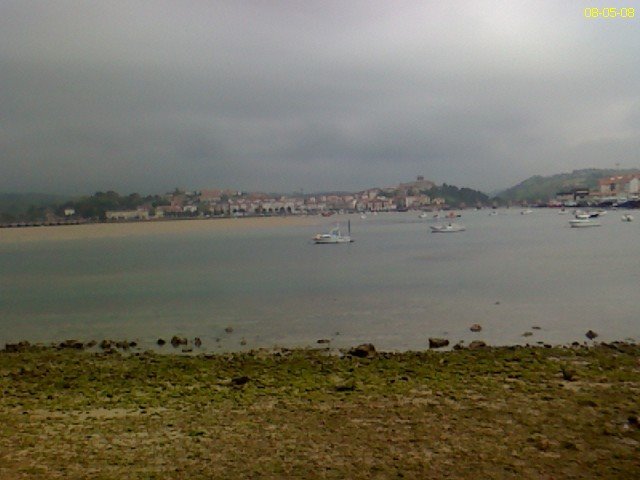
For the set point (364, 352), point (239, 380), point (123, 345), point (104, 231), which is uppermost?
point (239, 380)

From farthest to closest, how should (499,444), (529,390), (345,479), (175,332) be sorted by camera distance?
(175,332) → (529,390) → (499,444) → (345,479)

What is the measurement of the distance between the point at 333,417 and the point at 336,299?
16054 mm

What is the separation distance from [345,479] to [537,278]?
2577 centimetres

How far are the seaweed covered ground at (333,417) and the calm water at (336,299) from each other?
3.38 metres

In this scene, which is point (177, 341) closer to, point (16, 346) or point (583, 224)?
point (16, 346)

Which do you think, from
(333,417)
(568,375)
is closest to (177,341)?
(333,417)

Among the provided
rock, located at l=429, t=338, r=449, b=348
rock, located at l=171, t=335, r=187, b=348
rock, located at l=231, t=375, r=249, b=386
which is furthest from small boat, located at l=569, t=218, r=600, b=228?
rock, located at l=231, t=375, r=249, b=386

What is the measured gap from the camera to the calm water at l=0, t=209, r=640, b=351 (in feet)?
55.7

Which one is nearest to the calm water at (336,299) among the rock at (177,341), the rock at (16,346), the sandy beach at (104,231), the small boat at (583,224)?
the rock at (177,341)

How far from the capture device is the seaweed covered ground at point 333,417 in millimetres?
6422

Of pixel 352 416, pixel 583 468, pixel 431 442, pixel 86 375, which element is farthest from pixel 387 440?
pixel 86 375

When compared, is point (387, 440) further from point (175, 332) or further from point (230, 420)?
point (175, 332)

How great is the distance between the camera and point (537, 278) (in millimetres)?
29516

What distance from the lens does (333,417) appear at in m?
8.25
